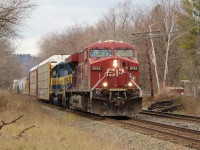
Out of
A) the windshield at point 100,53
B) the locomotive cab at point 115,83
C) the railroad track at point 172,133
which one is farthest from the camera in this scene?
the windshield at point 100,53

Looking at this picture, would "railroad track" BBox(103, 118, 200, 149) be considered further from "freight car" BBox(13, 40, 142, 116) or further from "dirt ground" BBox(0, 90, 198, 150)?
"freight car" BBox(13, 40, 142, 116)

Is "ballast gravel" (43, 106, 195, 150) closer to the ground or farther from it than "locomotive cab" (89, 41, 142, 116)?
closer to the ground

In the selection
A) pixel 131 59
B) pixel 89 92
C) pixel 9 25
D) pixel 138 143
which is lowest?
pixel 138 143

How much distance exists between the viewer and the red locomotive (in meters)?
16.4

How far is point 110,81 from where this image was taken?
1655 centimetres

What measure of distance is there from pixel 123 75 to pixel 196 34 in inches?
1213

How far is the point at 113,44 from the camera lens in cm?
1759

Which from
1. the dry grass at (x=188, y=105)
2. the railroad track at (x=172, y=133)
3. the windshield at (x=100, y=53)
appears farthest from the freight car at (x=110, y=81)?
the dry grass at (x=188, y=105)

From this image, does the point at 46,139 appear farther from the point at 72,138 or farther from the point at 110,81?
the point at 110,81

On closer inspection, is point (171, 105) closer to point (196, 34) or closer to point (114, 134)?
point (114, 134)

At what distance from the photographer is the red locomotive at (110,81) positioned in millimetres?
16375

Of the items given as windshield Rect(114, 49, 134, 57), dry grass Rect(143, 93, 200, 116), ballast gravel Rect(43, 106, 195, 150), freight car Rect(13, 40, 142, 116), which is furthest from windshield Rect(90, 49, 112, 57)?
dry grass Rect(143, 93, 200, 116)

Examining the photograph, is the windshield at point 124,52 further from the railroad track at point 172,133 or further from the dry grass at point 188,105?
the dry grass at point 188,105

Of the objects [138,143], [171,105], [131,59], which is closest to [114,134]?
[138,143]
